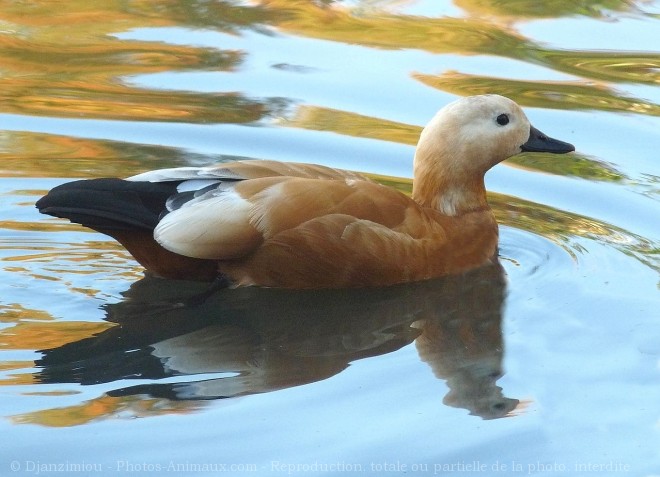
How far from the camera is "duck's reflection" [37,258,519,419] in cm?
581

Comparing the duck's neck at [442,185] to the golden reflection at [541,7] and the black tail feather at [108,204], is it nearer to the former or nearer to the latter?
the black tail feather at [108,204]

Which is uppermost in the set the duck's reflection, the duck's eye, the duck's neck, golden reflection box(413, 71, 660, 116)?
the duck's eye

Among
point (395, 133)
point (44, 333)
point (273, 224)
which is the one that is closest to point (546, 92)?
point (395, 133)

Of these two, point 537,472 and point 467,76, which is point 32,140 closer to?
point 467,76

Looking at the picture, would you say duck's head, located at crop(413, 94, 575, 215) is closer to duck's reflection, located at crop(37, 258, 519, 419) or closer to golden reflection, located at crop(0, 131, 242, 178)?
duck's reflection, located at crop(37, 258, 519, 419)

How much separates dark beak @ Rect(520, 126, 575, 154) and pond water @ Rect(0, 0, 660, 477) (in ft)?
1.63

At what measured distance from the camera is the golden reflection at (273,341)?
573 centimetres

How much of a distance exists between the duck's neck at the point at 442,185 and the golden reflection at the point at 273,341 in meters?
0.42

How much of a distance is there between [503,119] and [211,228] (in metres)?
2.01

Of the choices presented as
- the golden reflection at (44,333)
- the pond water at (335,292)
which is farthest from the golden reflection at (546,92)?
the golden reflection at (44,333)

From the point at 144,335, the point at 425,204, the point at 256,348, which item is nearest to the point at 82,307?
the point at 144,335

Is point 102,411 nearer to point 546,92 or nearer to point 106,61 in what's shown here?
point 106,61

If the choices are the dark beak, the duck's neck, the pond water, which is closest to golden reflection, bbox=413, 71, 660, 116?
the pond water

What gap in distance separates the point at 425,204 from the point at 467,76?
316cm
